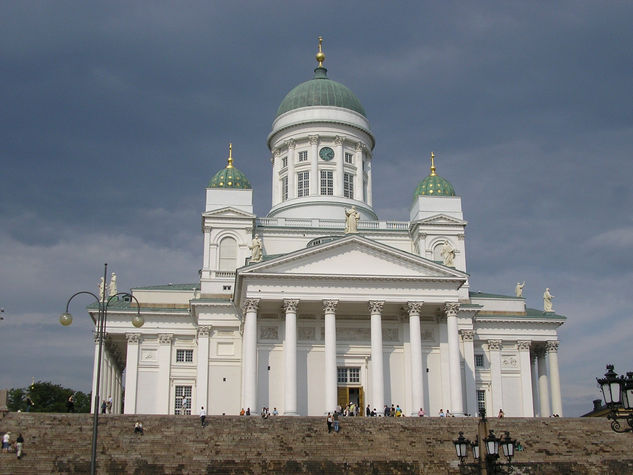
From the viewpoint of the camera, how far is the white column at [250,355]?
150 ft

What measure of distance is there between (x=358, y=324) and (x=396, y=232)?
11073 millimetres

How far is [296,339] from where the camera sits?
4869 centimetres

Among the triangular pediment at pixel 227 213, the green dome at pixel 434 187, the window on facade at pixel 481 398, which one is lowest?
the window on facade at pixel 481 398

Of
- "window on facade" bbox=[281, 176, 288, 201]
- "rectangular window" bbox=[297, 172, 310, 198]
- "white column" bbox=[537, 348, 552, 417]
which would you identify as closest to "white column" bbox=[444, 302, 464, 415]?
"white column" bbox=[537, 348, 552, 417]

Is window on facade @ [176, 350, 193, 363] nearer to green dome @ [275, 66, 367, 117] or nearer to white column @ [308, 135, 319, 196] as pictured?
white column @ [308, 135, 319, 196]

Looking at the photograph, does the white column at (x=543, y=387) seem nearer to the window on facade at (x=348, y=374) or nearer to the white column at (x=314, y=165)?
the window on facade at (x=348, y=374)

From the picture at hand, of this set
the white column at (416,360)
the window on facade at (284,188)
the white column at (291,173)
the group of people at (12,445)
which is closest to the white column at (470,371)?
the white column at (416,360)

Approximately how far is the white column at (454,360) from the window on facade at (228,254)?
1591 centimetres

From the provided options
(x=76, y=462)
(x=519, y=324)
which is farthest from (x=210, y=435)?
(x=519, y=324)

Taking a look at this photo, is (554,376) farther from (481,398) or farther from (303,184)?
(303,184)

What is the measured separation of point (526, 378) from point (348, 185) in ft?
64.1

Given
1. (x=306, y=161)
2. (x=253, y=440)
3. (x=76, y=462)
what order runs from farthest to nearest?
(x=306, y=161) → (x=253, y=440) → (x=76, y=462)

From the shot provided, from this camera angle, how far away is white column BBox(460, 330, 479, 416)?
52.7 m

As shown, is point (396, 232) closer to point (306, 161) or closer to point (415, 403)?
point (306, 161)
